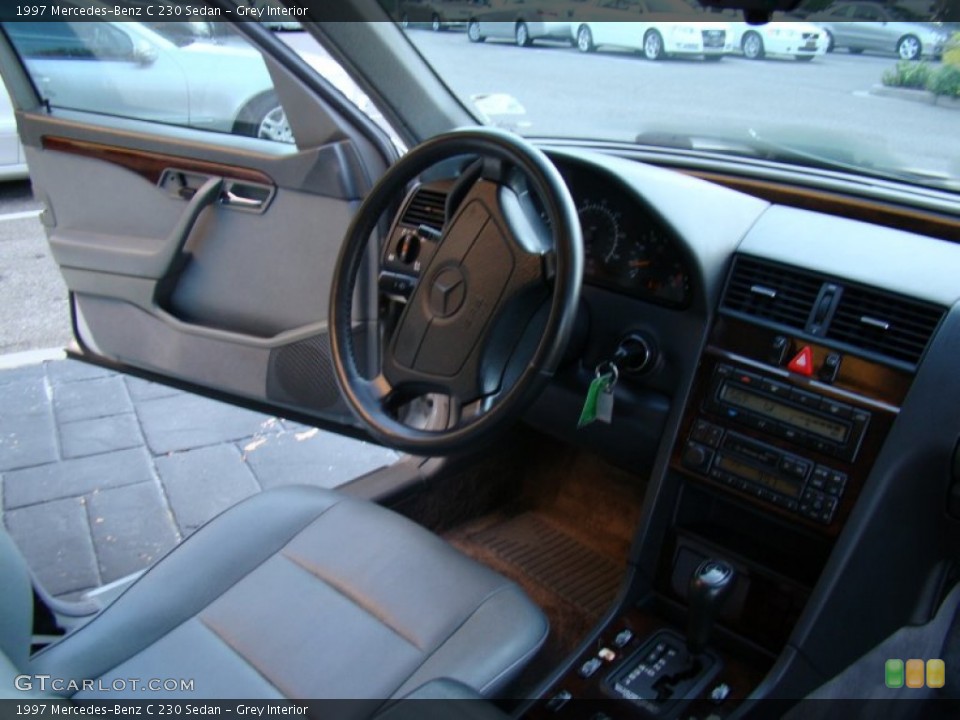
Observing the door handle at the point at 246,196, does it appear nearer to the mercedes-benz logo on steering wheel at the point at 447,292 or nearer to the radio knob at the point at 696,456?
the mercedes-benz logo on steering wheel at the point at 447,292

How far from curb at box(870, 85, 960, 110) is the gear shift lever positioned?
921 millimetres

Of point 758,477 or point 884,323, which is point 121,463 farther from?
point 884,323

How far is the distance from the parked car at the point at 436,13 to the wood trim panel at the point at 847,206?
31.5 inches

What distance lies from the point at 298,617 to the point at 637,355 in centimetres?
75

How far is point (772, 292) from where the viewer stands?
4.79ft

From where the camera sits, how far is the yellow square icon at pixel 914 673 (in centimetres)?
161

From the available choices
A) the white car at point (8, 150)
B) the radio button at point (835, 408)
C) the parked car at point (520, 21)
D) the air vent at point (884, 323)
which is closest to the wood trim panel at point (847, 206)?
the air vent at point (884, 323)

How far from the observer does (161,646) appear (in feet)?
4.12

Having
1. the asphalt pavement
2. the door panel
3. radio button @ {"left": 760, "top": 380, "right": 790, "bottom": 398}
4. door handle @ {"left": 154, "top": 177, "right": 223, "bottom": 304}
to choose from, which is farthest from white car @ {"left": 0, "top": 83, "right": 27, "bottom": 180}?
radio button @ {"left": 760, "top": 380, "right": 790, "bottom": 398}

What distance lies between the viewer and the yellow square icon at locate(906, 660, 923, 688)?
1.61 m

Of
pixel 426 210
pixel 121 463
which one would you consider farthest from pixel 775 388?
pixel 121 463

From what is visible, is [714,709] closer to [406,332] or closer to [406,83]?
[406,332]

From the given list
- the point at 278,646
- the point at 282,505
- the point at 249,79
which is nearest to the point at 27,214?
the point at 249,79

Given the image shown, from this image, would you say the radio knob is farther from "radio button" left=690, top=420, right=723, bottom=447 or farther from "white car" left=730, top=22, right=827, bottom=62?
"white car" left=730, top=22, right=827, bottom=62
